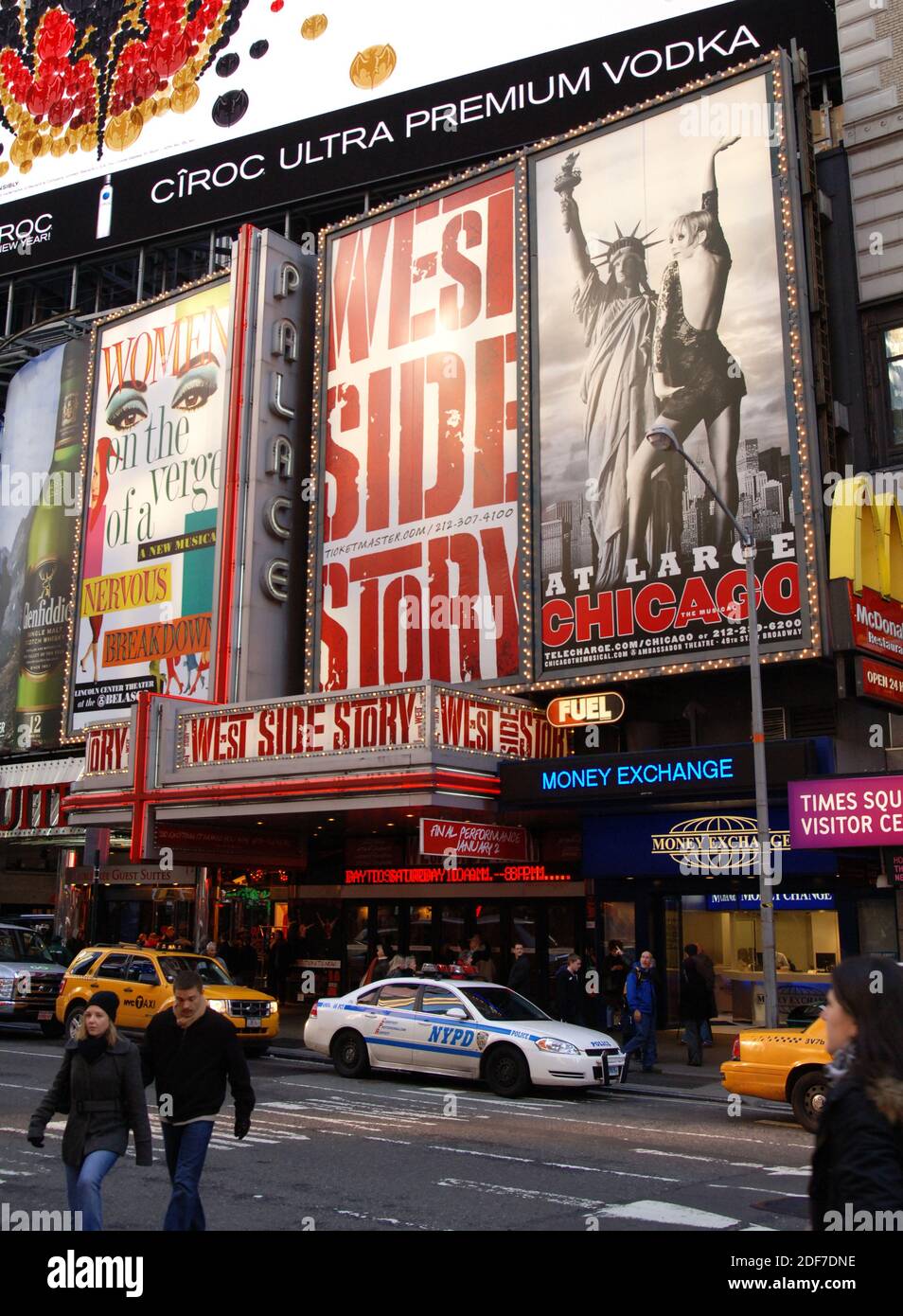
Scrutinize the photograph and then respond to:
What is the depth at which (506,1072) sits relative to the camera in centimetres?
1656

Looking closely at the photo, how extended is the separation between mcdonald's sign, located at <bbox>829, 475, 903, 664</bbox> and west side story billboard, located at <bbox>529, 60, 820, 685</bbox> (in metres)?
0.59

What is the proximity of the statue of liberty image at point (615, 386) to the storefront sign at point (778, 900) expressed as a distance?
6.38m

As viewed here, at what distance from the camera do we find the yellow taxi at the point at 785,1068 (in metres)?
13.6

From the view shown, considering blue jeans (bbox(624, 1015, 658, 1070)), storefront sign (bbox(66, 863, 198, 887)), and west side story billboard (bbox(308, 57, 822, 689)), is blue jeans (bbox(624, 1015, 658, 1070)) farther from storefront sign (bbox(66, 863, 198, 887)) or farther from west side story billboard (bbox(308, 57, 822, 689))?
storefront sign (bbox(66, 863, 198, 887))

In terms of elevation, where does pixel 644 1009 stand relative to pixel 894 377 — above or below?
below

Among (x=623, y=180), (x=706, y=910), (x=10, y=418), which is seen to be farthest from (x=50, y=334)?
(x=706, y=910)

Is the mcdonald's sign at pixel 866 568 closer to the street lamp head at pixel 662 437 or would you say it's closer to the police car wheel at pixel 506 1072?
the street lamp head at pixel 662 437

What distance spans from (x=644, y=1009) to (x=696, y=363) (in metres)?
12.4

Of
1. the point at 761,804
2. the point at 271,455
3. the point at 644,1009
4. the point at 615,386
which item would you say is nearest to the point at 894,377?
the point at 615,386

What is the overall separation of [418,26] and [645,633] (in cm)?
2778

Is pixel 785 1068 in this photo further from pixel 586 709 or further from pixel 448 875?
pixel 448 875

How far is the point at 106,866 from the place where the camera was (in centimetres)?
3453

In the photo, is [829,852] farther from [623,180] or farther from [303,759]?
[623,180]
